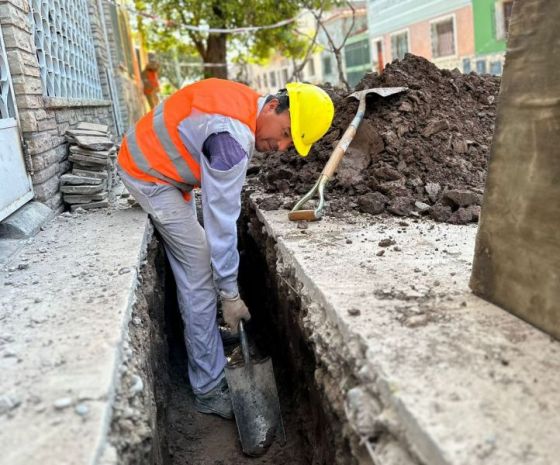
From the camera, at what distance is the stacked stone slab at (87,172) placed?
448cm

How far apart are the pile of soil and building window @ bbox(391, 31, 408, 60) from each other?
15.7m

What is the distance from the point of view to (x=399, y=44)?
2025 centimetres

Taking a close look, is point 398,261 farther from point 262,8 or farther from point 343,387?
point 262,8

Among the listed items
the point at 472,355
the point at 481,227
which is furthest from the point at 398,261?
the point at 472,355

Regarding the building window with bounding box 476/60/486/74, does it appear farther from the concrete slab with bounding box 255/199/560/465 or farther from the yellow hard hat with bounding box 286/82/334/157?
the yellow hard hat with bounding box 286/82/334/157

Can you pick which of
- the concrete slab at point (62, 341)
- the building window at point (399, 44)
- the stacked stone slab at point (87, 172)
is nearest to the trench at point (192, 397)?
the concrete slab at point (62, 341)

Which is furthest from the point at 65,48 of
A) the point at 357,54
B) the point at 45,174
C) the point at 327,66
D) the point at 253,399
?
the point at 327,66

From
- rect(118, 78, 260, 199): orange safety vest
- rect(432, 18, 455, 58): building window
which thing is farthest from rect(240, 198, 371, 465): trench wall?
rect(432, 18, 455, 58): building window

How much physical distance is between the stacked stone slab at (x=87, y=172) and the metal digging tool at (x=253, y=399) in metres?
2.22

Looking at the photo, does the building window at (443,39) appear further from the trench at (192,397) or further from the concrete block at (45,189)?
the concrete block at (45,189)

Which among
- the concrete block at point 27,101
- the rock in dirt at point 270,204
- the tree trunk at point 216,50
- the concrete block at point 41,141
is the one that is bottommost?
the rock in dirt at point 270,204

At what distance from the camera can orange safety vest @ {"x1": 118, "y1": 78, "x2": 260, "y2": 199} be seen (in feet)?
8.81

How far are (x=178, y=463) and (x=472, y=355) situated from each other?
6.60 ft

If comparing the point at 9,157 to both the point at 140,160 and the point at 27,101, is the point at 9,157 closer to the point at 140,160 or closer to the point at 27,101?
the point at 27,101
